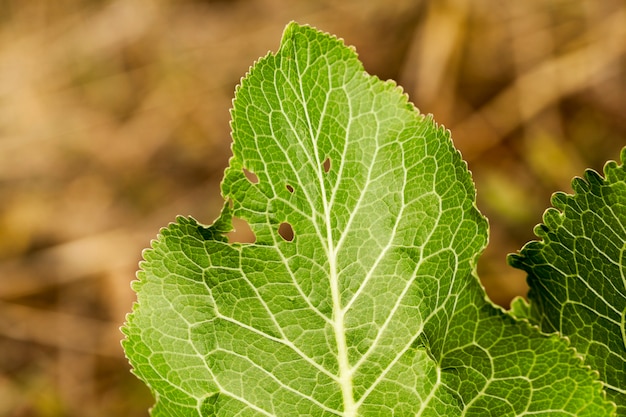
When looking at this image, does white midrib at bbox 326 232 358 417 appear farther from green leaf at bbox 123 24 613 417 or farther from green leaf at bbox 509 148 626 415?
green leaf at bbox 509 148 626 415

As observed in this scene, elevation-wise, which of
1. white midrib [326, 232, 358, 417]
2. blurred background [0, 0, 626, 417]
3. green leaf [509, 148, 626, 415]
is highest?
blurred background [0, 0, 626, 417]

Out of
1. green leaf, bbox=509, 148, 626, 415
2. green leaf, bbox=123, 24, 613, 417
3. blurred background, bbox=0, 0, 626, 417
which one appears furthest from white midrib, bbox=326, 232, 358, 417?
blurred background, bbox=0, 0, 626, 417

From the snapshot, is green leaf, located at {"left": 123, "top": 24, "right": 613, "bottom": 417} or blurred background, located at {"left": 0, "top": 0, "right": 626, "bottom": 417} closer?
green leaf, located at {"left": 123, "top": 24, "right": 613, "bottom": 417}

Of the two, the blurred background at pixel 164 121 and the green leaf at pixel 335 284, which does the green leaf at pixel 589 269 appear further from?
the blurred background at pixel 164 121

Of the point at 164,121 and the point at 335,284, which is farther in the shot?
the point at 164,121

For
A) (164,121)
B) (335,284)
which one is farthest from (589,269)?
(164,121)

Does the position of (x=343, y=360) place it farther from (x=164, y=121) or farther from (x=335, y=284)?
(x=164, y=121)
